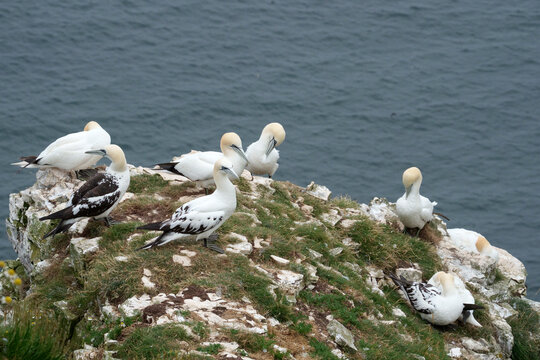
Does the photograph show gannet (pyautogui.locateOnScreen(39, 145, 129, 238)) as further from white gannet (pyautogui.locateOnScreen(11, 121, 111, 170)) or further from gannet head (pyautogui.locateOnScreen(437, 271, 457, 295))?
gannet head (pyautogui.locateOnScreen(437, 271, 457, 295))

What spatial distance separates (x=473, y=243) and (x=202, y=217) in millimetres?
7947

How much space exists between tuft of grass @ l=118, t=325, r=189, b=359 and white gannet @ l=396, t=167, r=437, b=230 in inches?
273

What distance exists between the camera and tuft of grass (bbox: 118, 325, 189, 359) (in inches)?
328

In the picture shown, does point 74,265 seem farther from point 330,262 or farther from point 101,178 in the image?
point 330,262

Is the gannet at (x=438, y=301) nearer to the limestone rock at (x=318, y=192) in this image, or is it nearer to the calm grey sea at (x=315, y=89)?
the limestone rock at (x=318, y=192)

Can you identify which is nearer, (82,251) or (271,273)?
(271,273)

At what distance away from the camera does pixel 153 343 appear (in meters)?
8.45

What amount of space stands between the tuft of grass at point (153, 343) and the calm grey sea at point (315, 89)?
15411 millimetres

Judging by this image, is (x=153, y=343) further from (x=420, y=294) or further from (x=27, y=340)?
(x=420, y=294)

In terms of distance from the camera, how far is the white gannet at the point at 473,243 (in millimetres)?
15648

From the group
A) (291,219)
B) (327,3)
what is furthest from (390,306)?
(327,3)

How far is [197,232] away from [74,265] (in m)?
2.00

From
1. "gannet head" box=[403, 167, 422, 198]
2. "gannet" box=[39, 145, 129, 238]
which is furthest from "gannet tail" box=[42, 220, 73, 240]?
"gannet head" box=[403, 167, 422, 198]

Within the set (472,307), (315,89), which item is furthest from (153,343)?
(315,89)
